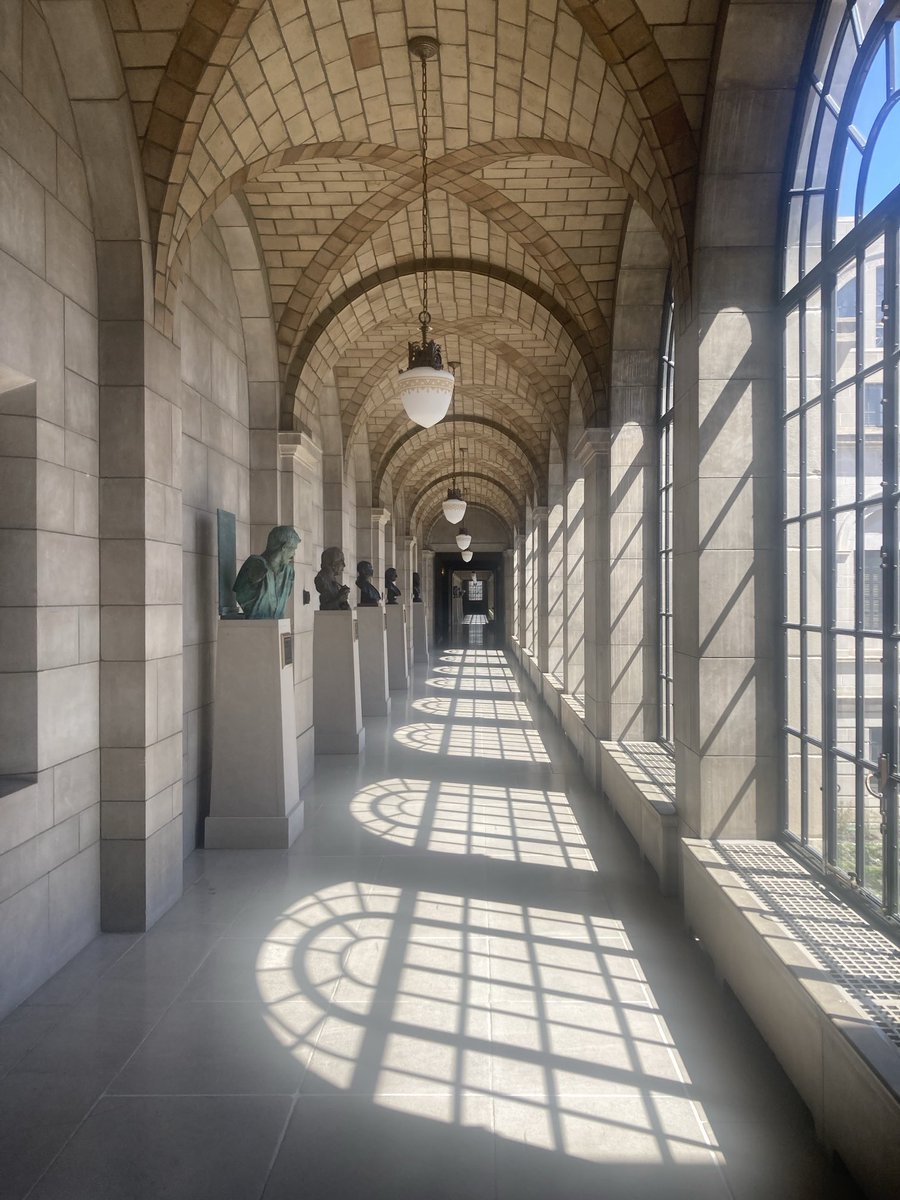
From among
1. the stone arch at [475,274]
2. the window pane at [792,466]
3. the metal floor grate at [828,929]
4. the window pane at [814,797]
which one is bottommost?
the metal floor grate at [828,929]

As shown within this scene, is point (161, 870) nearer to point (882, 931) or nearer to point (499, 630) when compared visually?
point (882, 931)

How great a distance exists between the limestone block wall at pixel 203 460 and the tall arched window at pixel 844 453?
3.32 metres

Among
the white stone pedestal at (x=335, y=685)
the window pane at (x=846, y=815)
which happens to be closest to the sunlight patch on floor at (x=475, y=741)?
the white stone pedestal at (x=335, y=685)

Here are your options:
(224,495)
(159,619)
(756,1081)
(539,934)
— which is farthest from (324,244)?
(756,1081)

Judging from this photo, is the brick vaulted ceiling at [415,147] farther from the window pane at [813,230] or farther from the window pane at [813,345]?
the window pane at [813,345]

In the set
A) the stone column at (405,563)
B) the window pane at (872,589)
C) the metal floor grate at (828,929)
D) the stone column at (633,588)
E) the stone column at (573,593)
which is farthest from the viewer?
the stone column at (405,563)

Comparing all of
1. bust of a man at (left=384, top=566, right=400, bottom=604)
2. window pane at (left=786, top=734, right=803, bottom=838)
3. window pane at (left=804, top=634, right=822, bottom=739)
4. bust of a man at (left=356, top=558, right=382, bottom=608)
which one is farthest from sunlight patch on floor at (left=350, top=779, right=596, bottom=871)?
bust of a man at (left=384, top=566, right=400, bottom=604)

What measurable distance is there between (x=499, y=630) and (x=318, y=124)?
23935mm

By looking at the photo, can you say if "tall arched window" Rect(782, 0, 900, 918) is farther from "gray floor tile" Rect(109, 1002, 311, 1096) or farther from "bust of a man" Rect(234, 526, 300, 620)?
"bust of a man" Rect(234, 526, 300, 620)

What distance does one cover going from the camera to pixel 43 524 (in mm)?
3514

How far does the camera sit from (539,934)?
3.92 meters

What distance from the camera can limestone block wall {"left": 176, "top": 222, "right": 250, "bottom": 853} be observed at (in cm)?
525

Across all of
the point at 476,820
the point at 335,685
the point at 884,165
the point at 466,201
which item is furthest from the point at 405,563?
the point at 884,165

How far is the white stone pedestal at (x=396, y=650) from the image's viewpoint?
14070mm
